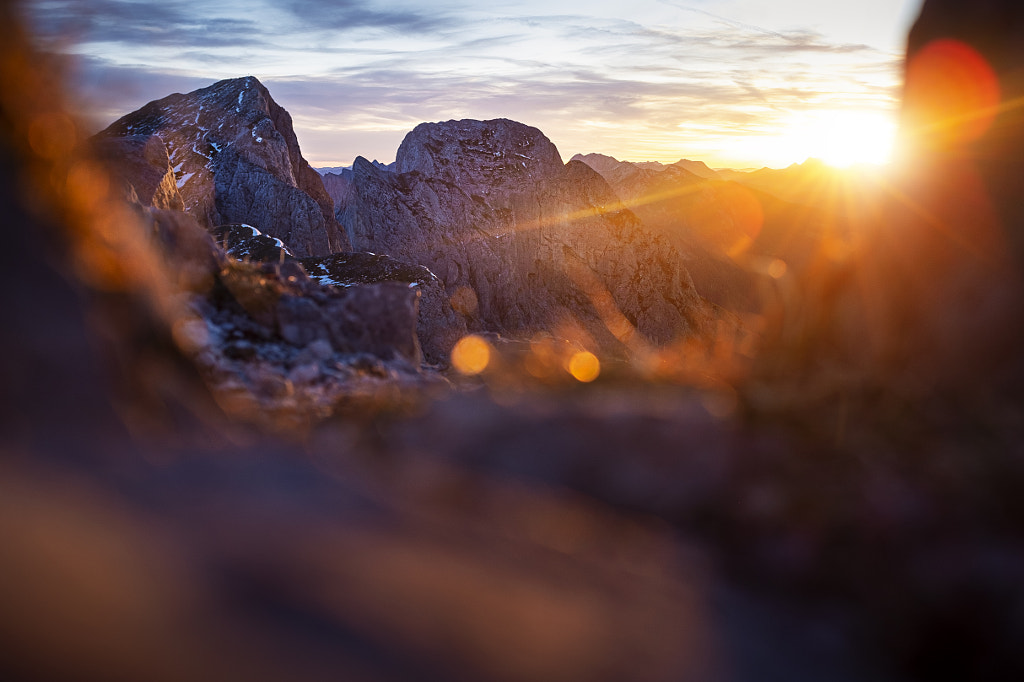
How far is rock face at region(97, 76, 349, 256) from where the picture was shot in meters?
47.4


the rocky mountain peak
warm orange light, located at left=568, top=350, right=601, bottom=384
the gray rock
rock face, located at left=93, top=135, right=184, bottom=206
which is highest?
the rocky mountain peak

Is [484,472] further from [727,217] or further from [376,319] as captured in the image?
[727,217]

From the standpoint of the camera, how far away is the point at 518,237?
6412 cm

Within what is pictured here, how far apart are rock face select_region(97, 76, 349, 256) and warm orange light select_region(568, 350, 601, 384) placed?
3562cm

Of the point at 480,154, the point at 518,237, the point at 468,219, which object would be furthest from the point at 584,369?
the point at 480,154

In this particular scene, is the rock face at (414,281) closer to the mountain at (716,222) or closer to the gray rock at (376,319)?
the gray rock at (376,319)

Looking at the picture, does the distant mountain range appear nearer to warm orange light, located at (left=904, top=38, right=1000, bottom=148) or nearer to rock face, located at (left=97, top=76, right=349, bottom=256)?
rock face, located at (left=97, top=76, right=349, bottom=256)

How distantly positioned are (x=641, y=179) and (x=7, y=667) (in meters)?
119

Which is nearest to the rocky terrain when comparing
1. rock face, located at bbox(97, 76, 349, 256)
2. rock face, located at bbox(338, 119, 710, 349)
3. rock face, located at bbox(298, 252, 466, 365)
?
rock face, located at bbox(298, 252, 466, 365)

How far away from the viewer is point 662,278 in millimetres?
66500

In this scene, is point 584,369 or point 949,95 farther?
point 584,369

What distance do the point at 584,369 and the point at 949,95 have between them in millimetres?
6365

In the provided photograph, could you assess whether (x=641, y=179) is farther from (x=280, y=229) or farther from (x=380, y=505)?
(x=380, y=505)

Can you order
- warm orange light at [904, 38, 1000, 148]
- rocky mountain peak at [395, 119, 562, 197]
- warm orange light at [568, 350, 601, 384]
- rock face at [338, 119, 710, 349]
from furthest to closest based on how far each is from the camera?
rocky mountain peak at [395, 119, 562, 197] < rock face at [338, 119, 710, 349] < warm orange light at [568, 350, 601, 384] < warm orange light at [904, 38, 1000, 148]
